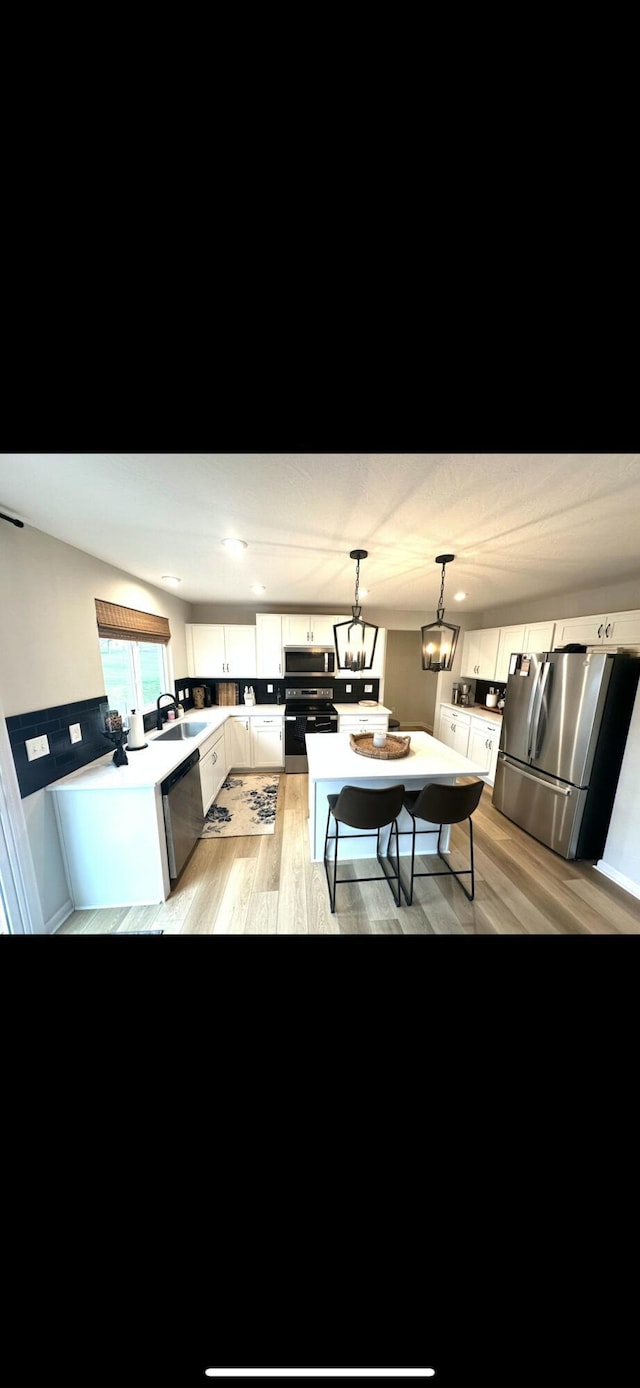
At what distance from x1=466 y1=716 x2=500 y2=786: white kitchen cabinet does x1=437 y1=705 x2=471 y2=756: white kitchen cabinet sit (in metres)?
0.09

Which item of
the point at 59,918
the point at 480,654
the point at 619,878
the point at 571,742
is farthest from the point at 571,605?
the point at 59,918

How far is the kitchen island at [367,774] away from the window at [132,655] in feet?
4.68

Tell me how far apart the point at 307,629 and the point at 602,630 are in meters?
2.50

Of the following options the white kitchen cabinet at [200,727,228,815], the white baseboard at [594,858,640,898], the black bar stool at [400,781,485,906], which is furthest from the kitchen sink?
the white baseboard at [594,858,640,898]

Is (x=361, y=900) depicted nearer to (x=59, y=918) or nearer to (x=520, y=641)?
(x=59, y=918)

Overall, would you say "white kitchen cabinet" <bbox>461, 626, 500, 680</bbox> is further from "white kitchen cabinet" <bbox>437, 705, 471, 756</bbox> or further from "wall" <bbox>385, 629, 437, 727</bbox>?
"wall" <bbox>385, 629, 437, 727</bbox>

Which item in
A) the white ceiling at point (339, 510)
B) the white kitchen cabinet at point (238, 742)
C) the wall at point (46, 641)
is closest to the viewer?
the white ceiling at point (339, 510)

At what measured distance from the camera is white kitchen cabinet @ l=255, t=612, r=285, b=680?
11.9 ft

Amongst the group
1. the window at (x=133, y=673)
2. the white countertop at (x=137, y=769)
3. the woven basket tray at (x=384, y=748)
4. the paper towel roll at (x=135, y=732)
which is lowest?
the white countertop at (x=137, y=769)

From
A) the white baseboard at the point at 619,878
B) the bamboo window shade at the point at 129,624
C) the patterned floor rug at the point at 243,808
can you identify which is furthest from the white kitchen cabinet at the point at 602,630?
the bamboo window shade at the point at 129,624

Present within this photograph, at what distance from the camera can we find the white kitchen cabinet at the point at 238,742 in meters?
3.52

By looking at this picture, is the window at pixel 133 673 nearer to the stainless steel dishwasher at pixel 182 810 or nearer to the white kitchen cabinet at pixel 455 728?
the stainless steel dishwasher at pixel 182 810
